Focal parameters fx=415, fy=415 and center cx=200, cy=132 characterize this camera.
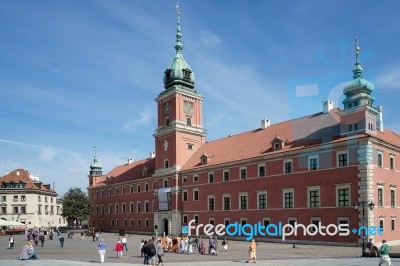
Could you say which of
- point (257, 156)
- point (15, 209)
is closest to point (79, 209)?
point (15, 209)

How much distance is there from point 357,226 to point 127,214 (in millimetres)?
42478

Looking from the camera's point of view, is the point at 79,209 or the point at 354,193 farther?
the point at 79,209

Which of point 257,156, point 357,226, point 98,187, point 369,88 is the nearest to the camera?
point 357,226

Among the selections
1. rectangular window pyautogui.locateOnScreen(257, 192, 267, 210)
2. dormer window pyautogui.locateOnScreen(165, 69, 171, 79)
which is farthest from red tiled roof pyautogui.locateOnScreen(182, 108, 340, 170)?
dormer window pyautogui.locateOnScreen(165, 69, 171, 79)

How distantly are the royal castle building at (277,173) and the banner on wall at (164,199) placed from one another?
0.13 meters

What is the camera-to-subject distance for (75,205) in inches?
2768

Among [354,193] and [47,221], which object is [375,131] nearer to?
[354,193]

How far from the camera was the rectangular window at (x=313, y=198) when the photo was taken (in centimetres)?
3633

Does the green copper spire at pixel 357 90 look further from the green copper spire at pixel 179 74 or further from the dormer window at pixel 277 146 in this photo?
the green copper spire at pixel 179 74

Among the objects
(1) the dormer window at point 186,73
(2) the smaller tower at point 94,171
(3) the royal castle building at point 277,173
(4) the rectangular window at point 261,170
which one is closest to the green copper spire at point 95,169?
(2) the smaller tower at point 94,171

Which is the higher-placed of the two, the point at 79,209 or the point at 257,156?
the point at 257,156

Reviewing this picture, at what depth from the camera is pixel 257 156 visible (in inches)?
1651

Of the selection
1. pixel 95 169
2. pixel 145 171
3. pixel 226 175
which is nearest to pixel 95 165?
pixel 95 169

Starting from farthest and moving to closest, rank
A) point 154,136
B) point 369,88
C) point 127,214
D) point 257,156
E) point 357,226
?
point 127,214 → point 154,136 → point 257,156 → point 369,88 → point 357,226
